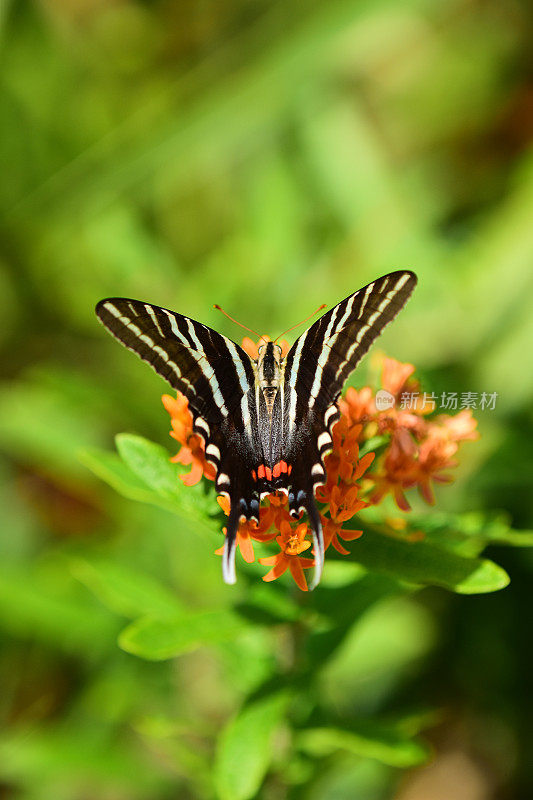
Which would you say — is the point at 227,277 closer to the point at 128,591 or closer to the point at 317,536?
the point at 128,591

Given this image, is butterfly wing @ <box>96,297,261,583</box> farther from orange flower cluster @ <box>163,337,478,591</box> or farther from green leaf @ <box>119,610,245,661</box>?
green leaf @ <box>119,610,245,661</box>

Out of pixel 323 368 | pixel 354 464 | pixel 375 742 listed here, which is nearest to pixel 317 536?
pixel 354 464


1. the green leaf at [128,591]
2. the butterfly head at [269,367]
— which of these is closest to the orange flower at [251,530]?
the butterfly head at [269,367]

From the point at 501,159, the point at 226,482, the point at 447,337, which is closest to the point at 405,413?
the point at 226,482

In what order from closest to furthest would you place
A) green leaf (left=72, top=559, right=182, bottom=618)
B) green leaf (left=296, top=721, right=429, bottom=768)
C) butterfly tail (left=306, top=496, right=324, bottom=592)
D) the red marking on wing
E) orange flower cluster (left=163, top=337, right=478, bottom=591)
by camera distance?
butterfly tail (left=306, top=496, right=324, bottom=592)
orange flower cluster (left=163, top=337, right=478, bottom=591)
the red marking on wing
green leaf (left=296, top=721, right=429, bottom=768)
green leaf (left=72, top=559, right=182, bottom=618)

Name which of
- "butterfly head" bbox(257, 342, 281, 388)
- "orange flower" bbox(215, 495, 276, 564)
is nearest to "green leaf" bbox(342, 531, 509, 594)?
"orange flower" bbox(215, 495, 276, 564)

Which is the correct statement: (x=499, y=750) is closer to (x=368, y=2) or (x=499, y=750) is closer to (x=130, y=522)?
(x=130, y=522)

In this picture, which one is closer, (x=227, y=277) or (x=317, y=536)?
(x=317, y=536)
